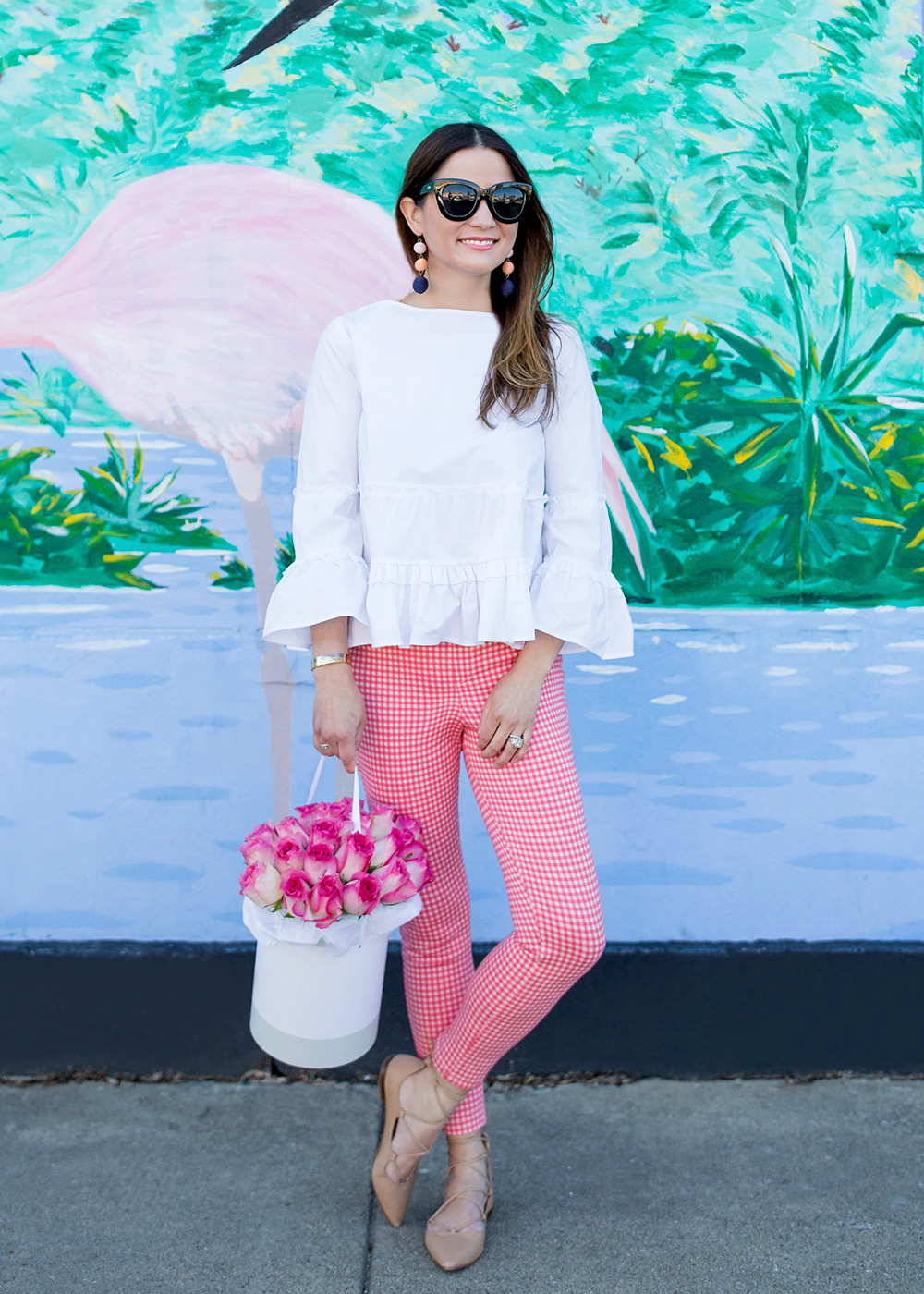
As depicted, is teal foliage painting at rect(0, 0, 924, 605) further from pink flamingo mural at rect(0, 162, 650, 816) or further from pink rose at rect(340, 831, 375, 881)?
pink rose at rect(340, 831, 375, 881)

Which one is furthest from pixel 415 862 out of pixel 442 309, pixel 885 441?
pixel 885 441

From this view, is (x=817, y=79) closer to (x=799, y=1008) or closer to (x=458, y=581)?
(x=458, y=581)

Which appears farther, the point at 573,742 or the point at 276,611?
the point at 573,742

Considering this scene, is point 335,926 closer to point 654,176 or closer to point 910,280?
point 654,176

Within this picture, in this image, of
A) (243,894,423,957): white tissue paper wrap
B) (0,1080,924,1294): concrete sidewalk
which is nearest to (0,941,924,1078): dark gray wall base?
(0,1080,924,1294): concrete sidewalk

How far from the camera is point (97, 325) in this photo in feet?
8.75

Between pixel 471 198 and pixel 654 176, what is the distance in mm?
977

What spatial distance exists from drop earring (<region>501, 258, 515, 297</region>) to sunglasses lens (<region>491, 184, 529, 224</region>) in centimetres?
12

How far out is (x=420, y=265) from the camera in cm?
200

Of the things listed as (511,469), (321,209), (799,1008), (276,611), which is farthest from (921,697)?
(321,209)

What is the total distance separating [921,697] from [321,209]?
190cm

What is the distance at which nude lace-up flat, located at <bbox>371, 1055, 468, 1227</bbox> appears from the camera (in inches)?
79.2

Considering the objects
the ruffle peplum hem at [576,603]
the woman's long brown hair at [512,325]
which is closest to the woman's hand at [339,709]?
the ruffle peplum hem at [576,603]

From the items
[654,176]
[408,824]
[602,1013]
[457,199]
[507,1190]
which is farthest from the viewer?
[602,1013]
